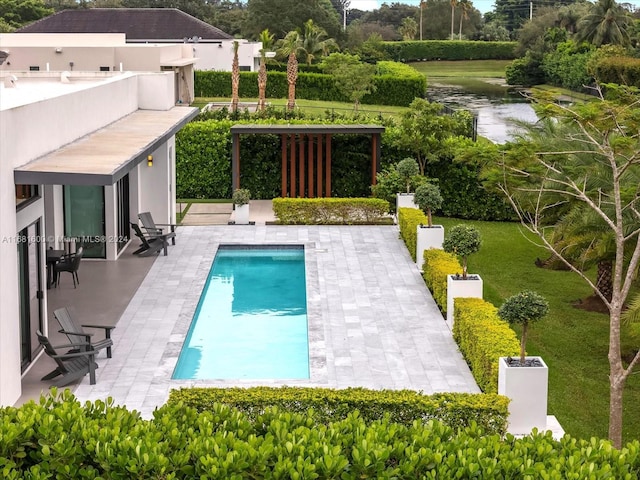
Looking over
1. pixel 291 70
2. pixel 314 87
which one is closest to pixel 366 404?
pixel 291 70

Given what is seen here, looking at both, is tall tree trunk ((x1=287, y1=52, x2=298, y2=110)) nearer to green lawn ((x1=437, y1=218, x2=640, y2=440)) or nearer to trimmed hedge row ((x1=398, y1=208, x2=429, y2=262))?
green lawn ((x1=437, y1=218, x2=640, y2=440))

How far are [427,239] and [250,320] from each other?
4.97m

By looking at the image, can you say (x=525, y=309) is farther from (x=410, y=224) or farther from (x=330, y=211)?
(x=330, y=211)

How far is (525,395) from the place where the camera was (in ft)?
44.7

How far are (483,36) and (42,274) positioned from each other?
112 meters

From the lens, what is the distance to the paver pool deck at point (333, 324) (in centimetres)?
1536

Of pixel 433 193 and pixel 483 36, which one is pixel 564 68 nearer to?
pixel 483 36

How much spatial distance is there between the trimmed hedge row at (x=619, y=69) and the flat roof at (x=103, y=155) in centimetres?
4395

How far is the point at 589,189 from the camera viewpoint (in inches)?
723

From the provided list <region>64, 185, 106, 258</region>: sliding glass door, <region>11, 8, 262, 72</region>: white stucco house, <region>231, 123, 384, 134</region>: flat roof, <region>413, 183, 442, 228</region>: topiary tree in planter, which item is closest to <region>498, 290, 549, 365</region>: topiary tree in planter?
<region>413, 183, 442, 228</region>: topiary tree in planter

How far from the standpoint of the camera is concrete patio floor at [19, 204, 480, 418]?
15391mm

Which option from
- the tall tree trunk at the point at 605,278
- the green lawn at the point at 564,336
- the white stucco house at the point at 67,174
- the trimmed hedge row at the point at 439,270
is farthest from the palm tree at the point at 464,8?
the tall tree trunk at the point at 605,278

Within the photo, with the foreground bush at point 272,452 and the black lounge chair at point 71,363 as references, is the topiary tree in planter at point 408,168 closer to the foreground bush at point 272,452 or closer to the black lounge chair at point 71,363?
the black lounge chair at point 71,363

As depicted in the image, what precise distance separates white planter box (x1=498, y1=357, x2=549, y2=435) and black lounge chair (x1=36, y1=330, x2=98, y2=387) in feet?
19.9
